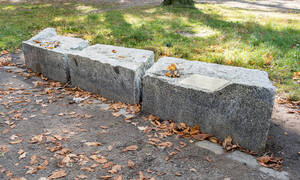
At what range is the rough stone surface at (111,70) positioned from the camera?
349 centimetres

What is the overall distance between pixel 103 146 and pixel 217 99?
132 centimetres

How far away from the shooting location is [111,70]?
11.9 ft

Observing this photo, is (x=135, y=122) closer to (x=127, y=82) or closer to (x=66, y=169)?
(x=127, y=82)

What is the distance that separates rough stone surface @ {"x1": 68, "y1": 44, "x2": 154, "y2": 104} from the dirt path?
226 millimetres

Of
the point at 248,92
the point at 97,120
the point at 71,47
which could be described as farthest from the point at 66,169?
the point at 71,47

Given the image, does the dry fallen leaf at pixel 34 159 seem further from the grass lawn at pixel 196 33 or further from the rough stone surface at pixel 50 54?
the grass lawn at pixel 196 33

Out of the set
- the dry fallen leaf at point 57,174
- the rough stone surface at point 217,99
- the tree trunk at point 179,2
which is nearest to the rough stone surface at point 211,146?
the rough stone surface at point 217,99

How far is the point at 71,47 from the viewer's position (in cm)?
441

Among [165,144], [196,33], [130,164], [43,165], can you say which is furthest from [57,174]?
[196,33]

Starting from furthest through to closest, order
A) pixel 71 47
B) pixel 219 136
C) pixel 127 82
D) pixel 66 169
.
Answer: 1. pixel 71 47
2. pixel 127 82
3. pixel 219 136
4. pixel 66 169

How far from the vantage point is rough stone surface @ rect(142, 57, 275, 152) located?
257cm

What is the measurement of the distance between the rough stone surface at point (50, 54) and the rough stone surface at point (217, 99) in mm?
1751

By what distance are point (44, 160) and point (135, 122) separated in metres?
1.15

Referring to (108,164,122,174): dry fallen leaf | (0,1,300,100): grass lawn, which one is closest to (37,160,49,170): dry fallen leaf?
(108,164,122,174): dry fallen leaf
